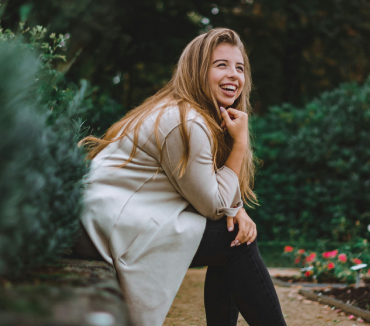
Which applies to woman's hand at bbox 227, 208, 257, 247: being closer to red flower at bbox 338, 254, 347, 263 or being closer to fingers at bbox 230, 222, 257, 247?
fingers at bbox 230, 222, 257, 247

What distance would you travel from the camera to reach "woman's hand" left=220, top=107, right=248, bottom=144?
1993mm

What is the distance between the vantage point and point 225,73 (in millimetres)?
2176

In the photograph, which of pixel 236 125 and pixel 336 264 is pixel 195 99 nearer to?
pixel 236 125

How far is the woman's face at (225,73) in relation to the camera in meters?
2.16

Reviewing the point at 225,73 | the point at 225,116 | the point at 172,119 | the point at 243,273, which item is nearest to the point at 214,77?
the point at 225,73

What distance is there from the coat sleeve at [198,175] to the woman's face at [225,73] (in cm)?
47

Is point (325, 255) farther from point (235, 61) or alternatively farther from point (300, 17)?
point (300, 17)

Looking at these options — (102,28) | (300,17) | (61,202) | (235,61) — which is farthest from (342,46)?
(61,202)

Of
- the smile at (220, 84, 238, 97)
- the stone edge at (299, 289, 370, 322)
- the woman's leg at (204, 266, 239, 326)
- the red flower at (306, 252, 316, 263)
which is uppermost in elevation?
the smile at (220, 84, 238, 97)

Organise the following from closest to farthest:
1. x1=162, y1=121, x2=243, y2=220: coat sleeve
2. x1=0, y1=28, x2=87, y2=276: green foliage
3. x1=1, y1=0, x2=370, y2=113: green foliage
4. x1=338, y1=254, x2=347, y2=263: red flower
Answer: x1=0, y1=28, x2=87, y2=276: green foliage → x1=162, y1=121, x2=243, y2=220: coat sleeve → x1=338, y1=254, x2=347, y2=263: red flower → x1=1, y1=0, x2=370, y2=113: green foliage

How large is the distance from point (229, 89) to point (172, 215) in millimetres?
872

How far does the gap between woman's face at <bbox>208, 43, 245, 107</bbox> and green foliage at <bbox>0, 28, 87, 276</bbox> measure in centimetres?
109

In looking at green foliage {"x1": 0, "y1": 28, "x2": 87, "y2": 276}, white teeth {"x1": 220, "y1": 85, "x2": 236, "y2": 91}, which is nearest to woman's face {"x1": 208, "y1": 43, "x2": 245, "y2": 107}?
white teeth {"x1": 220, "y1": 85, "x2": 236, "y2": 91}

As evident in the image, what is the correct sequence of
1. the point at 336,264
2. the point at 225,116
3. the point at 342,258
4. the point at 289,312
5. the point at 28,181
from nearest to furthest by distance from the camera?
the point at 28,181, the point at 225,116, the point at 289,312, the point at 342,258, the point at 336,264
